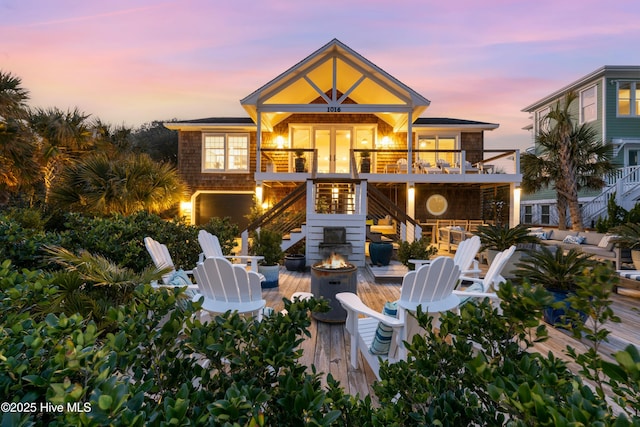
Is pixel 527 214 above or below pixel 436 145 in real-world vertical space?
below

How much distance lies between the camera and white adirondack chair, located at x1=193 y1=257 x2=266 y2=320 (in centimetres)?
353

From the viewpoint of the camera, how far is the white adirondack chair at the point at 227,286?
3527mm

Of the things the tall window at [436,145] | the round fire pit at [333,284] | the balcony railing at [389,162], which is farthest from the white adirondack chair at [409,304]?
the tall window at [436,145]

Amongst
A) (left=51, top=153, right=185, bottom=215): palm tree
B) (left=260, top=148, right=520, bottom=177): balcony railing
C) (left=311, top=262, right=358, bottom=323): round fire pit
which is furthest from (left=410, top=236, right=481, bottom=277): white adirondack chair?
(left=51, top=153, right=185, bottom=215): palm tree

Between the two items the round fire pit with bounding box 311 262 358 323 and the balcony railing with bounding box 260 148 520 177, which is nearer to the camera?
the round fire pit with bounding box 311 262 358 323

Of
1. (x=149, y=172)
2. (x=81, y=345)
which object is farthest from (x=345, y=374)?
(x=149, y=172)

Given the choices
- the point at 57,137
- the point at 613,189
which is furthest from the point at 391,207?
the point at 613,189

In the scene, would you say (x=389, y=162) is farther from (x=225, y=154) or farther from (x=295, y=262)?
(x=295, y=262)

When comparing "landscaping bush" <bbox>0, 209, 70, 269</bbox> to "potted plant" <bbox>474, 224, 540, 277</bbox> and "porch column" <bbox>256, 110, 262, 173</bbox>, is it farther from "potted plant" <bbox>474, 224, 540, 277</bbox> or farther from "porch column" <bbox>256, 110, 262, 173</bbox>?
"porch column" <bbox>256, 110, 262, 173</bbox>

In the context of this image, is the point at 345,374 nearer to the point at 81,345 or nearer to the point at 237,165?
→ the point at 81,345

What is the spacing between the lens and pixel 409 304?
10.4 ft

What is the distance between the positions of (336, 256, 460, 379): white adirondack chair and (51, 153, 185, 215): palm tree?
268 inches

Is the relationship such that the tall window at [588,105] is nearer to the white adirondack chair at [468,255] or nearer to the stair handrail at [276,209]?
the white adirondack chair at [468,255]

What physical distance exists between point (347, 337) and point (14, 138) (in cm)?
965
